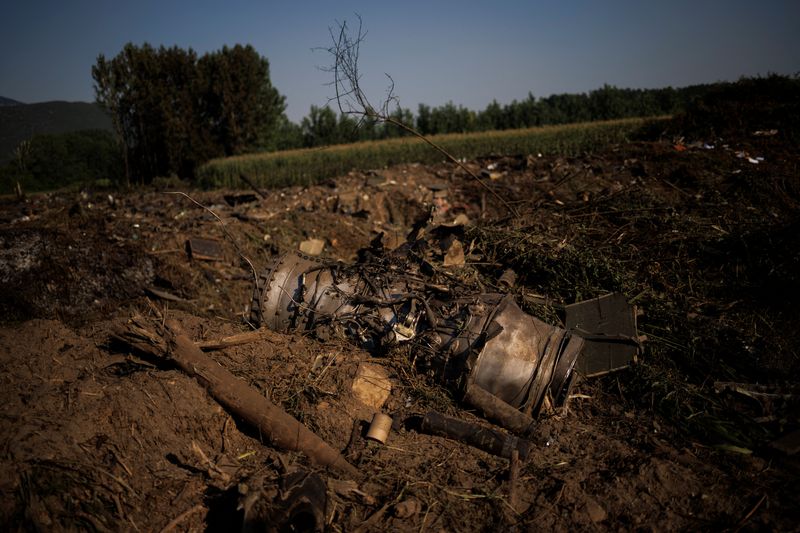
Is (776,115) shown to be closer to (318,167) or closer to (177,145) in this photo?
(318,167)

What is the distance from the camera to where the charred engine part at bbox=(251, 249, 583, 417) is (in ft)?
10.8

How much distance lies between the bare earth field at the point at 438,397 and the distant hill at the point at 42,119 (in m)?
24.4

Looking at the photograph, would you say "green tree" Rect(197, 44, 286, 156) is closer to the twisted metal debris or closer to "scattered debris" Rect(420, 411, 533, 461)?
the twisted metal debris

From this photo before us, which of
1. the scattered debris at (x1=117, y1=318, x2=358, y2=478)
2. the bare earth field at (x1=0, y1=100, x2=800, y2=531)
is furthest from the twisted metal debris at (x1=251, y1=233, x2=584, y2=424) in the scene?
the scattered debris at (x1=117, y1=318, x2=358, y2=478)

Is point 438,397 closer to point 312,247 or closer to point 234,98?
point 312,247

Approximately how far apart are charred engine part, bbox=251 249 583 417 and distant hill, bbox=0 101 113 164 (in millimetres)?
26860

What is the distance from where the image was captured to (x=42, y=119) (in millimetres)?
36469

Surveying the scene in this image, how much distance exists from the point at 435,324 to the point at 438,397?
60cm

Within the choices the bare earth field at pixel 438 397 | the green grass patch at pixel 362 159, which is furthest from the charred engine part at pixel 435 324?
the green grass patch at pixel 362 159

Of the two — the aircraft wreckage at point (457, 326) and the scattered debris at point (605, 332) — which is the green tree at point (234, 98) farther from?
the scattered debris at point (605, 332)

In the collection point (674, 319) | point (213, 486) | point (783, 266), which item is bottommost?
point (213, 486)

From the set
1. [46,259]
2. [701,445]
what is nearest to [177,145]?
[46,259]

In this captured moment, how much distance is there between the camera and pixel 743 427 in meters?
3.15

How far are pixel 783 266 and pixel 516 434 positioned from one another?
3.46 m
